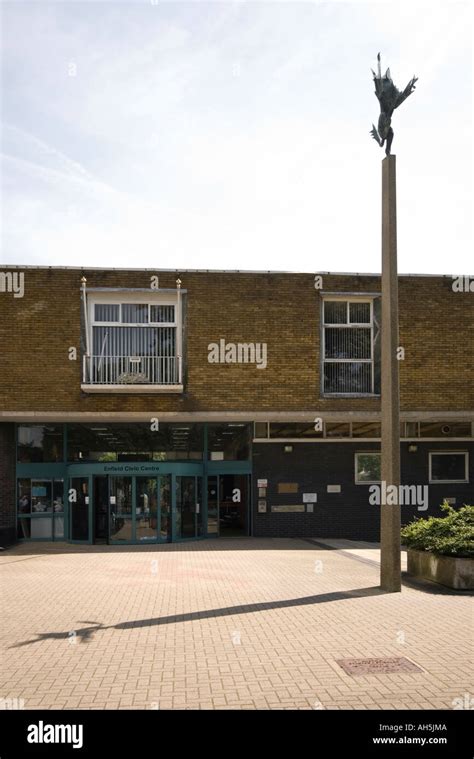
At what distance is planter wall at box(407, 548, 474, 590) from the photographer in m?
12.2

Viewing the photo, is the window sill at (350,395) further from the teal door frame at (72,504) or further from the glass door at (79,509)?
the glass door at (79,509)

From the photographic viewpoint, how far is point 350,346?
69.5ft

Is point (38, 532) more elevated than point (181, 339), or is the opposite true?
point (181, 339)

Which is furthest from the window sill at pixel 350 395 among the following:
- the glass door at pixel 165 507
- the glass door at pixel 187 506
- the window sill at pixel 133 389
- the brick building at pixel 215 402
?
the glass door at pixel 165 507

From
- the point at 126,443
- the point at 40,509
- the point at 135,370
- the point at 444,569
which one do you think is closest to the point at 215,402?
the point at 135,370

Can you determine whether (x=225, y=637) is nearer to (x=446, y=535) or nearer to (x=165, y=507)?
(x=446, y=535)

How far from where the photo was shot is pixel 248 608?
11.1m

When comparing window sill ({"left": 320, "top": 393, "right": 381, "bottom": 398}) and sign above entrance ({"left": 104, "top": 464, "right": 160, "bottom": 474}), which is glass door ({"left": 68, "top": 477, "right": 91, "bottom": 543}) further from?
window sill ({"left": 320, "top": 393, "right": 381, "bottom": 398})

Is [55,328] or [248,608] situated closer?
[248,608]

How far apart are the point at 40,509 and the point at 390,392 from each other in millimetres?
12816

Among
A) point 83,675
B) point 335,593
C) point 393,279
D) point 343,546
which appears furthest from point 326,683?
point 343,546

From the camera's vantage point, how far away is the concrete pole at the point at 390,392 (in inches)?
474
